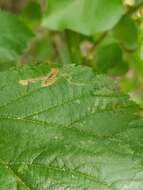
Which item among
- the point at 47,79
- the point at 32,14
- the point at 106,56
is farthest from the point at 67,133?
the point at 32,14

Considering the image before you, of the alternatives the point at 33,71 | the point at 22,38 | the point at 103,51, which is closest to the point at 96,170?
the point at 33,71

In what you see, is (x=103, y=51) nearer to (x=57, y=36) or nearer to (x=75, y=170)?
(x=57, y=36)

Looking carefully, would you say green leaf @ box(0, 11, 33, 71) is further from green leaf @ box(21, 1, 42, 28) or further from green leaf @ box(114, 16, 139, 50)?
green leaf @ box(21, 1, 42, 28)

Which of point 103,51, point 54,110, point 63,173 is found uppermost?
point 103,51

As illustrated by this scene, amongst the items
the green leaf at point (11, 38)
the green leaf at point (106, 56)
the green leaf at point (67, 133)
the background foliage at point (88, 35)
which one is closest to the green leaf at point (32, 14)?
the background foliage at point (88, 35)

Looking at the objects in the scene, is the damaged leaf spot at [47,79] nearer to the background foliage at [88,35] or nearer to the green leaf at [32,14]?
the background foliage at [88,35]

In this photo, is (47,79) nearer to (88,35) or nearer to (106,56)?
(88,35)

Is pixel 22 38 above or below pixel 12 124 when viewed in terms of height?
above
